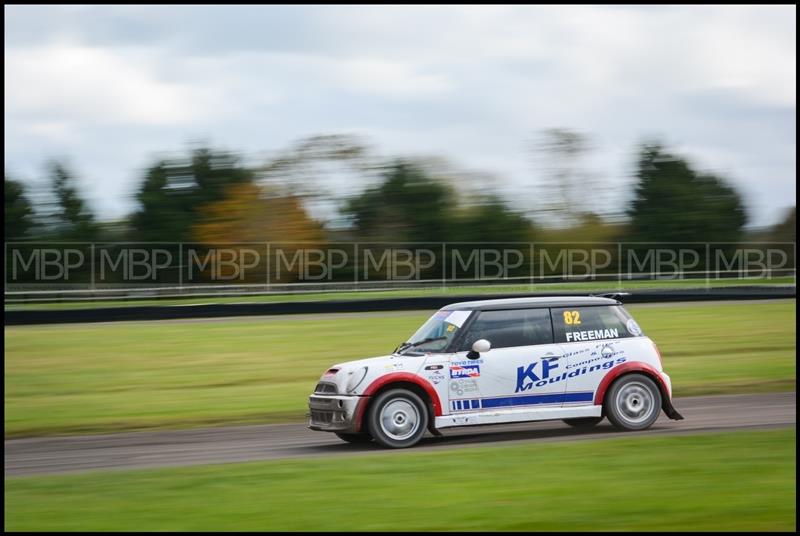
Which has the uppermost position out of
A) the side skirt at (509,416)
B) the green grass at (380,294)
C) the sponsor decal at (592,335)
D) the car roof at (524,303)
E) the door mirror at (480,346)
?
the green grass at (380,294)

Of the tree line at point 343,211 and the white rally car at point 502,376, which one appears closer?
the white rally car at point 502,376

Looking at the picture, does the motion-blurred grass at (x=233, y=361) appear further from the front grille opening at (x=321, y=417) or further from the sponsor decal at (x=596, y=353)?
the sponsor decal at (x=596, y=353)

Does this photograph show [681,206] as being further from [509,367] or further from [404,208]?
[509,367]

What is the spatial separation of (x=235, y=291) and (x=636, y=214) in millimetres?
25935

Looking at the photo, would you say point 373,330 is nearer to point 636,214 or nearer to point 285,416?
point 285,416

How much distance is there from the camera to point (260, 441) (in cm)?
1291

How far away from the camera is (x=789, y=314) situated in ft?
98.9

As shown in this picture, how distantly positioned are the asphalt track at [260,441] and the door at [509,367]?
488mm

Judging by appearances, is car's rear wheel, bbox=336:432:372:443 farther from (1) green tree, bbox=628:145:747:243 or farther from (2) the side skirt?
(1) green tree, bbox=628:145:747:243

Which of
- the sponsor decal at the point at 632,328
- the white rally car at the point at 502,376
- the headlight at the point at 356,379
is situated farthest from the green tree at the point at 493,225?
the headlight at the point at 356,379

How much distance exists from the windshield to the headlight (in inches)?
31.2

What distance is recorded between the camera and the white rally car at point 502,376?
11.7 m

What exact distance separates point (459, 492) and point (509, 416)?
340 centimetres

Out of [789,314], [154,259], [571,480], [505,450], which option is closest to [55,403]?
[505,450]
